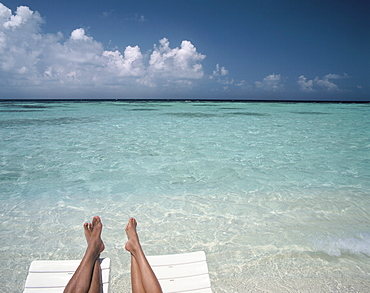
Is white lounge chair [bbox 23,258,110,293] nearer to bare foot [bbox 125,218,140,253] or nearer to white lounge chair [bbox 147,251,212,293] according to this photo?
bare foot [bbox 125,218,140,253]

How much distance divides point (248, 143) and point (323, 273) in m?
7.17

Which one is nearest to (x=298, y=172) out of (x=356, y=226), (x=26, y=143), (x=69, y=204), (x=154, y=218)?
(x=356, y=226)

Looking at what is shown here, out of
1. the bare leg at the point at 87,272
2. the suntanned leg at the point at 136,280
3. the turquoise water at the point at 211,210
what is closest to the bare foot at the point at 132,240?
the suntanned leg at the point at 136,280

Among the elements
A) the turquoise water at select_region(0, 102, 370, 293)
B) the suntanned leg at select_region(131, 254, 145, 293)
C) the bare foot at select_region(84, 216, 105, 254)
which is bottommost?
the turquoise water at select_region(0, 102, 370, 293)

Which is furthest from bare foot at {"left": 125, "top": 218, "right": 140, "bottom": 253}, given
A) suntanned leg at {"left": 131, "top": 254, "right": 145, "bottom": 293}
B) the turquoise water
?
the turquoise water

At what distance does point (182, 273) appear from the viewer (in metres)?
2.17

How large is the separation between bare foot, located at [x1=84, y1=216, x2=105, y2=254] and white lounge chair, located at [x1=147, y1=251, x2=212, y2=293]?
50 centimetres

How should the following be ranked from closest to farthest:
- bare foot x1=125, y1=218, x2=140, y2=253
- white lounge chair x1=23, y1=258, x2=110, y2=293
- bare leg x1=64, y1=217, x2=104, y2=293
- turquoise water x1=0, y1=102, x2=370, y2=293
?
bare leg x1=64, y1=217, x2=104, y2=293
white lounge chair x1=23, y1=258, x2=110, y2=293
bare foot x1=125, y1=218, x2=140, y2=253
turquoise water x1=0, y1=102, x2=370, y2=293

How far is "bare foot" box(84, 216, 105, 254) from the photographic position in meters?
2.28

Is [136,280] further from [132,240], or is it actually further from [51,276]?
[51,276]

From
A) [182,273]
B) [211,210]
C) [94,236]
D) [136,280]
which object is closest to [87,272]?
[136,280]

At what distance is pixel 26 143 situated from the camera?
29.9 ft

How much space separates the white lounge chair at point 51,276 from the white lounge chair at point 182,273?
1.43ft

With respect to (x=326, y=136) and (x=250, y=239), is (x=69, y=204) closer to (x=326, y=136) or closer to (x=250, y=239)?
(x=250, y=239)
